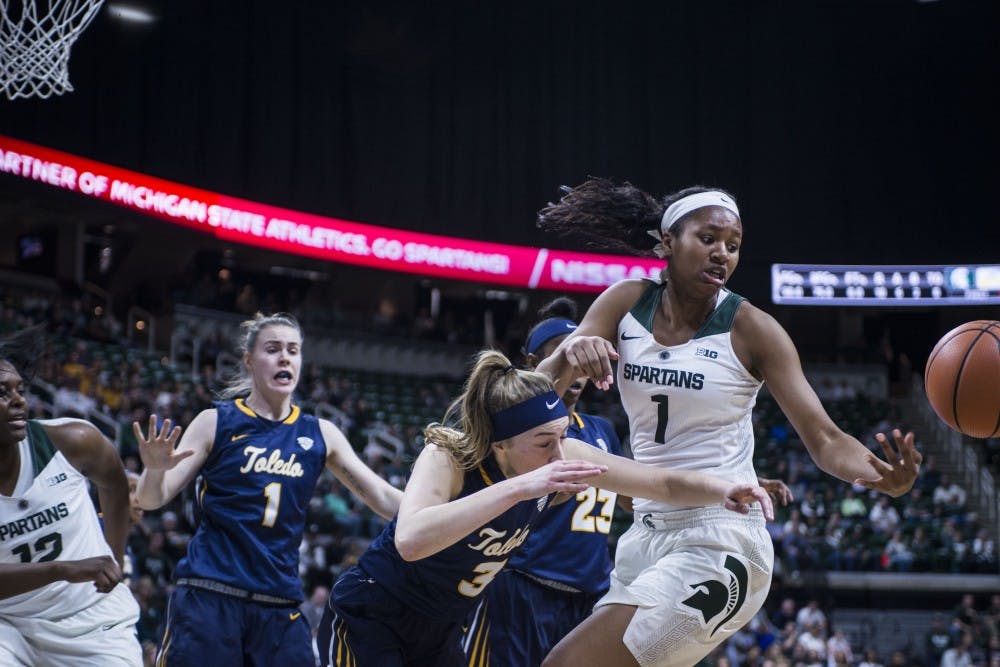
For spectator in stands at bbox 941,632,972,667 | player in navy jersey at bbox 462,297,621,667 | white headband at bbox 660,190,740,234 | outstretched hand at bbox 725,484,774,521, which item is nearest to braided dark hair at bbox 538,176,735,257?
white headband at bbox 660,190,740,234

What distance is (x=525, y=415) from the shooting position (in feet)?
12.5

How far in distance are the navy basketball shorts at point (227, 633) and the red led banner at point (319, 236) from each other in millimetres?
14833

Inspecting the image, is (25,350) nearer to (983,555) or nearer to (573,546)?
(573,546)

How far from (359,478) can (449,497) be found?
1335mm

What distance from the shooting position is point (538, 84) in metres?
24.5

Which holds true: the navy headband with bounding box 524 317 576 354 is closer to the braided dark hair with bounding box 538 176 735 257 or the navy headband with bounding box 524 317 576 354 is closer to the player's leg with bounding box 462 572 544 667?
the braided dark hair with bounding box 538 176 735 257

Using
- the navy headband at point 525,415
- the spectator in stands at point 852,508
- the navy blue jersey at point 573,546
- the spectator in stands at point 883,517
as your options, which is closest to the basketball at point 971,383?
the navy blue jersey at point 573,546

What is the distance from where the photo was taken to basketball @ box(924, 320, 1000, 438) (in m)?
4.66

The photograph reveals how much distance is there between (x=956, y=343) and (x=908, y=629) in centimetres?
1317

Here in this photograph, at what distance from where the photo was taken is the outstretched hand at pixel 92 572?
4.04 metres

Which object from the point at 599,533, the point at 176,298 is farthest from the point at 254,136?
the point at 599,533

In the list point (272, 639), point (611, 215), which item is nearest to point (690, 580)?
point (611, 215)

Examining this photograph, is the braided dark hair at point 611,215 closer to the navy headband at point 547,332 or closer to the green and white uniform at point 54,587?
the navy headband at point 547,332

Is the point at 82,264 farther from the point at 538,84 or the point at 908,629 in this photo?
the point at 908,629
